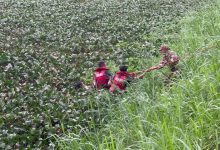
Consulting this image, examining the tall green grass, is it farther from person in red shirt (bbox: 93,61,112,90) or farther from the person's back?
person in red shirt (bbox: 93,61,112,90)

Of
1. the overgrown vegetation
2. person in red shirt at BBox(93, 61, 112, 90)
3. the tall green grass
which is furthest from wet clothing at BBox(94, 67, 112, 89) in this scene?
the tall green grass

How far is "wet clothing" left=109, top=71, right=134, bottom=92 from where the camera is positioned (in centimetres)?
769

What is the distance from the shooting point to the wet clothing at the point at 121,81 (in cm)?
769

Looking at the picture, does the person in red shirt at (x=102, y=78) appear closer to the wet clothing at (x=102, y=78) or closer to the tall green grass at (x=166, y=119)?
the wet clothing at (x=102, y=78)

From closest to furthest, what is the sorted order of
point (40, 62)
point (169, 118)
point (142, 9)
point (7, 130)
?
point (169, 118) → point (7, 130) → point (40, 62) → point (142, 9)

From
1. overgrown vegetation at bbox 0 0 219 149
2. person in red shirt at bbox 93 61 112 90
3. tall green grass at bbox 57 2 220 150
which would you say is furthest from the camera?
person in red shirt at bbox 93 61 112 90

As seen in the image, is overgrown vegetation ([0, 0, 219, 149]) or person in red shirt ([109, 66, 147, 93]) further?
person in red shirt ([109, 66, 147, 93])

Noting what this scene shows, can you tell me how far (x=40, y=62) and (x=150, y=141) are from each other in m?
6.61

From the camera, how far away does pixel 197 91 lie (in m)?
5.82

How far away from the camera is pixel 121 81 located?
7.73 metres

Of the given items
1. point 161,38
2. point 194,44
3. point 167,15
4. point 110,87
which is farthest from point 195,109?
point 167,15

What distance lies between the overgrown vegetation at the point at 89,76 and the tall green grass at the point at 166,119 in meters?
0.02

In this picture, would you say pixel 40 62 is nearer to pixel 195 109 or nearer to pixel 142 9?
pixel 195 109

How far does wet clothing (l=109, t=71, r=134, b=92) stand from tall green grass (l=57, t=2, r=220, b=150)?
0.76 ft
